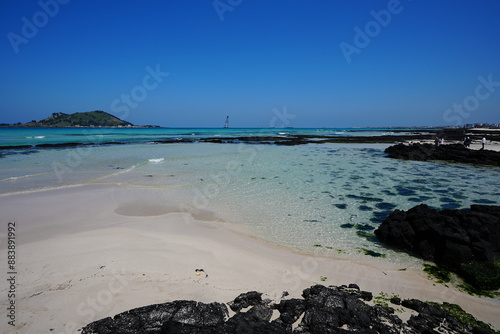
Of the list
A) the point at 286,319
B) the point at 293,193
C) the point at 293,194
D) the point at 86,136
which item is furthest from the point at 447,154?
the point at 86,136

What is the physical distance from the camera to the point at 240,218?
408 inches

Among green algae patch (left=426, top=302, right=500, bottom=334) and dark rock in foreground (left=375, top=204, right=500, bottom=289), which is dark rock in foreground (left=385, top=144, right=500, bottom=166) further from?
green algae patch (left=426, top=302, right=500, bottom=334)

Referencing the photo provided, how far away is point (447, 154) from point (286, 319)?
110 ft

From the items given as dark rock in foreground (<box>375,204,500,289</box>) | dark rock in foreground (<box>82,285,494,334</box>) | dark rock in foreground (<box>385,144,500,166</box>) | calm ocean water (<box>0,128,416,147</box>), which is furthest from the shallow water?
calm ocean water (<box>0,128,416,147</box>)

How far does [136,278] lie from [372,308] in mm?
4981

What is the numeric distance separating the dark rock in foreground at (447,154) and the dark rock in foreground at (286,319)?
95.7ft

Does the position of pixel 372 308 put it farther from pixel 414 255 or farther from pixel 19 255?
pixel 19 255

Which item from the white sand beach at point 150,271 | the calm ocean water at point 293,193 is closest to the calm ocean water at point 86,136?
the calm ocean water at point 293,193

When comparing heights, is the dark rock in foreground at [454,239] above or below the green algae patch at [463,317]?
above

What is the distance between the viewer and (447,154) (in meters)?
29.4

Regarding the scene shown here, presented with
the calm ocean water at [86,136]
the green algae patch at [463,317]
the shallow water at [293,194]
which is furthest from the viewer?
the calm ocean water at [86,136]

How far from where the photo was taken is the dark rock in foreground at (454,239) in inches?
248

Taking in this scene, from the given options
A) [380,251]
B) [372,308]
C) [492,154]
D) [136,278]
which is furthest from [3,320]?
[492,154]

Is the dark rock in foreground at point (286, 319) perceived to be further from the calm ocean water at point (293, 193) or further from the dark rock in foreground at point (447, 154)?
the dark rock in foreground at point (447, 154)
